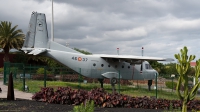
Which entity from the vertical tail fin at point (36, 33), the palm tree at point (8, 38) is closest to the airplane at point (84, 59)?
the vertical tail fin at point (36, 33)

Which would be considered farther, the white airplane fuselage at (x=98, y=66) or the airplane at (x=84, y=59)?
the airplane at (x=84, y=59)

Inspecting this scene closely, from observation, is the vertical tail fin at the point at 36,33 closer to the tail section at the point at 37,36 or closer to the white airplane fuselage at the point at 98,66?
the tail section at the point at 37,36

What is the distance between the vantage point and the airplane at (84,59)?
2448 centimetres

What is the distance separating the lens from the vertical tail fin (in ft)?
82.8

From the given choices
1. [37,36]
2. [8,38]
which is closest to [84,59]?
[37,36]

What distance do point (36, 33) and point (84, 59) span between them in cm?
495

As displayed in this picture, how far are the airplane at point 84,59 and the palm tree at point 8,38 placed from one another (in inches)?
1026

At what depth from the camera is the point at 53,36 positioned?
42.3 m

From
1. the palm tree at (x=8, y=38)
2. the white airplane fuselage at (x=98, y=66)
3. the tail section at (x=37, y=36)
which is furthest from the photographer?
the palm tree at (x=8, y=38)

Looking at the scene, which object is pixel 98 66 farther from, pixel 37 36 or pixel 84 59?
pixel 37 36

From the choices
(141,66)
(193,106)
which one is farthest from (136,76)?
(193,106)

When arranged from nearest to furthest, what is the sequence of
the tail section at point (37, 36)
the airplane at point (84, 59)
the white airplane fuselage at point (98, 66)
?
the white airplane fuselage at point (98, 66), the airplane at point (84, 59), the tail section at point (37, 36)

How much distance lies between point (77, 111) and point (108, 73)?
63.2ft

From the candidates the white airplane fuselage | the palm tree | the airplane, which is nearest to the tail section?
the airplane
